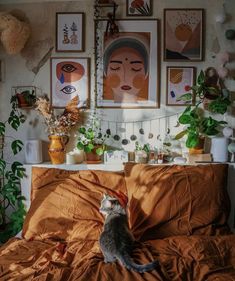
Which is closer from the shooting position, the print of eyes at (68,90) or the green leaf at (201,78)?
the green leaf at (201,78)

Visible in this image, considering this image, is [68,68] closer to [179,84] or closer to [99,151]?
[99,151]

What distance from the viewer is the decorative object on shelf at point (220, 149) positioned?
247 cm

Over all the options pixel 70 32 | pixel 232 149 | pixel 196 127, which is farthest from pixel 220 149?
pixel 70 32

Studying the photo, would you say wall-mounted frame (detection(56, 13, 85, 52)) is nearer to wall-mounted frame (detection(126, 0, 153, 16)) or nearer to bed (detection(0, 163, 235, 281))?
wall-mounted frame (detection(126, 0, 153, 16))

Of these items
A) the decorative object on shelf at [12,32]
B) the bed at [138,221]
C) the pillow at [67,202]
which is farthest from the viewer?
the decorative object on shelf at [12,32]

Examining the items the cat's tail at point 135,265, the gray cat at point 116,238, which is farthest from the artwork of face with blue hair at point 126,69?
the cat's tail at point 135,265

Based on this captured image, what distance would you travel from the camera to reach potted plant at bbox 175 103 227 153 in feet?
8.02

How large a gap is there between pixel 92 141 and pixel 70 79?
52 centimetres

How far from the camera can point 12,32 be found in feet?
7.90

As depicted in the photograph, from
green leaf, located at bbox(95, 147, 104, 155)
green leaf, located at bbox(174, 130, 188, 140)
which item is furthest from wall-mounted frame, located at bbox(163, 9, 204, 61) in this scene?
green leaf, located at bbox(95, 147, 104, 155)

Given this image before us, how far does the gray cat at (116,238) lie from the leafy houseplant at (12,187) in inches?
32.6

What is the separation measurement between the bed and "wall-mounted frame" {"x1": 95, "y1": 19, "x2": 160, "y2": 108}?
0.55m

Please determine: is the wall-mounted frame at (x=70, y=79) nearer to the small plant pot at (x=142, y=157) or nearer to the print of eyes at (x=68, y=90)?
the print of eyes at (x=68, y=90)

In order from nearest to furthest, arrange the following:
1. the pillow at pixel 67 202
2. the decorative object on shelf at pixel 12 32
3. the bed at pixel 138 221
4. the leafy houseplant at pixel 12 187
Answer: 1. the bed at pixel 138 221
2. the pillow at pixel 67 202
3. the decorative object on shelf at pixel 12 32
4. the leafy houseplant at pixel 12 187
